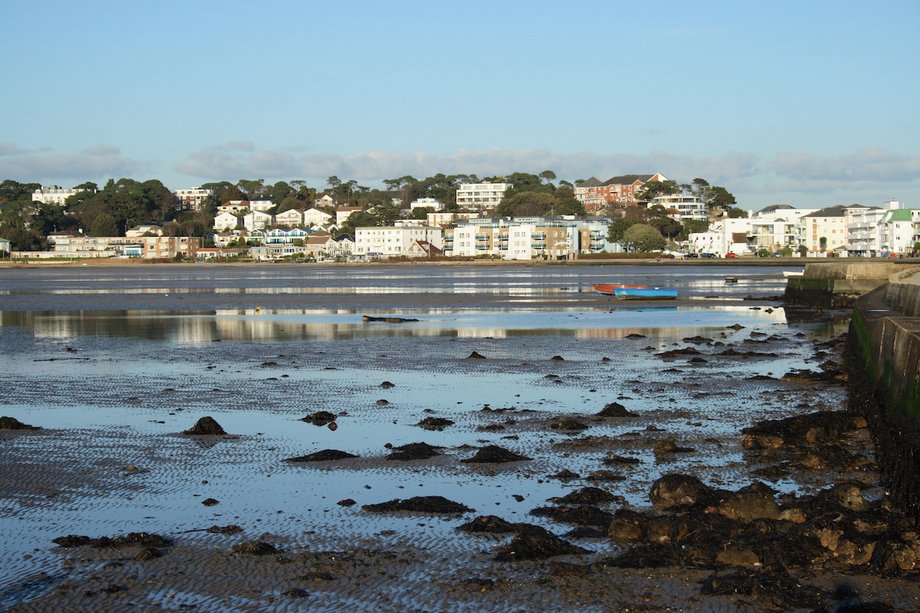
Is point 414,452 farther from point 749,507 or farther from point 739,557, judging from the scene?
point 739,557

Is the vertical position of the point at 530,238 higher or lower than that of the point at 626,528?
higher

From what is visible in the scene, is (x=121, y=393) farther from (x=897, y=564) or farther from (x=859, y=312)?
(x=859, y=312)

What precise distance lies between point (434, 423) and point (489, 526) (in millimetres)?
5864

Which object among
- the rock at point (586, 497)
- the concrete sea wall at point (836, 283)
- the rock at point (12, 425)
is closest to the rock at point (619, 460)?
the rock at point (586, 497)

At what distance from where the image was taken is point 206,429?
15047mm

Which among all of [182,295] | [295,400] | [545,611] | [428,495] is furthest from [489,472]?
[182,295]

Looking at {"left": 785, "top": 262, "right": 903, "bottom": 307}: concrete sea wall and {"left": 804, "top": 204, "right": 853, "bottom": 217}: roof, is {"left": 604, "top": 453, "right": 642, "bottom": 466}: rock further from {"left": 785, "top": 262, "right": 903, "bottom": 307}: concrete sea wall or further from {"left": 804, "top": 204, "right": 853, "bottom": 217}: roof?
{"left": 804, "top": 204, "right": 853, "bottom": 217}: roof

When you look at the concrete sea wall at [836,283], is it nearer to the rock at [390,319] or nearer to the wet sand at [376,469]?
the rock at [390,319]

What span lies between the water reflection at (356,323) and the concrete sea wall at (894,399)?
50.7 feet

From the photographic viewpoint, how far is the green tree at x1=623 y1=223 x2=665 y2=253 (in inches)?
7283

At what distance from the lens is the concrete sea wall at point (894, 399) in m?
10.1

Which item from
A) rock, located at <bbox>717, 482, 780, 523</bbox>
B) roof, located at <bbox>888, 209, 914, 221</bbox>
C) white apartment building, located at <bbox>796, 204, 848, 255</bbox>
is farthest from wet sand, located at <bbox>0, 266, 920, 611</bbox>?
white apartment building, located at <bbox>796, 204, 848, 255</bbox>

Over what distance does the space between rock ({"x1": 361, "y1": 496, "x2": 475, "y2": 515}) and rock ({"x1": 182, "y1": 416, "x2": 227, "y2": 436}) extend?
188 inches

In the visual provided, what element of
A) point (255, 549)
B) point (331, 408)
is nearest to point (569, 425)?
point (331, 408)
